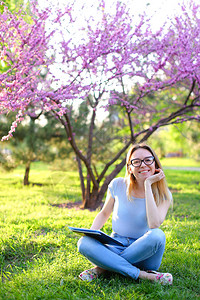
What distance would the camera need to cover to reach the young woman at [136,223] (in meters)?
2.13

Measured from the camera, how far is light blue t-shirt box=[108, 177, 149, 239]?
2326mm

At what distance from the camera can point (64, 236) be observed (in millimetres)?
3264

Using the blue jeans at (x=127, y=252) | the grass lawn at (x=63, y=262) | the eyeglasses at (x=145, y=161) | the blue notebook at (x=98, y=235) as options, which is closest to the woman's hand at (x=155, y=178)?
the eyeglasses at (x=145, y=161)

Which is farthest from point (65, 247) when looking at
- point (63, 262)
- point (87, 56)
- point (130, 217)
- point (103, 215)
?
point (87, 56)

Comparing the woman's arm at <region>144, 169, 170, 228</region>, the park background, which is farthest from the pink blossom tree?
the woman's arm at <region>144, 169, 170, 228</region>

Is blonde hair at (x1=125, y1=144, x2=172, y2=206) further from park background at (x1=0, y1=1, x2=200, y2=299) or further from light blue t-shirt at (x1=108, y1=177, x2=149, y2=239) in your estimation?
park background at (x1=0, y1=1, x2=200, y2=299)

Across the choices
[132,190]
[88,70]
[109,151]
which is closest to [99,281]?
[132,190]

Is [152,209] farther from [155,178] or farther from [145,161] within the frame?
[145,161]

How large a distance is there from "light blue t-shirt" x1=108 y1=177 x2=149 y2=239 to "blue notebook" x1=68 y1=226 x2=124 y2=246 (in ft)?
0.47

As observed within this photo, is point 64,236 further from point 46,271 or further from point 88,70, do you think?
point 88,70

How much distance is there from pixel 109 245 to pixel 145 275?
1.11 ft

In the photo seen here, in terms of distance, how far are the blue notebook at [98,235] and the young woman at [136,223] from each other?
0.04 m

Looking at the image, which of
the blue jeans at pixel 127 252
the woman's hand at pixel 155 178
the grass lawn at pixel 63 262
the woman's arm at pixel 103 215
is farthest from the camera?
the woman's arm at pixel 103 215

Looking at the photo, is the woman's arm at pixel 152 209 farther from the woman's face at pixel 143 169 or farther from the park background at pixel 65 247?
the park background at pixel 65 247
